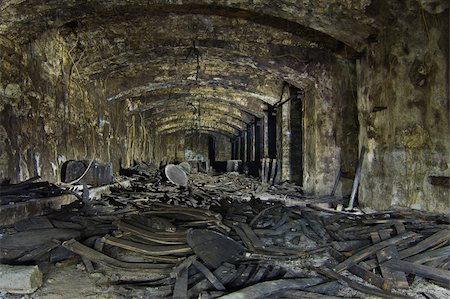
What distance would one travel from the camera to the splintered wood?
110 inches

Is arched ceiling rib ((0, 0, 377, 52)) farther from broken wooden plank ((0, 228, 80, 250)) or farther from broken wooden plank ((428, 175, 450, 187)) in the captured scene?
broken wooden plank ((0, 228, 80, 250))

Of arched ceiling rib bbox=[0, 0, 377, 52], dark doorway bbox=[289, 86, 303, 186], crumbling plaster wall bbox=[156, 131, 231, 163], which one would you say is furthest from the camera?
crumbling plaster wall bbox=[156, 131, 231, 163]

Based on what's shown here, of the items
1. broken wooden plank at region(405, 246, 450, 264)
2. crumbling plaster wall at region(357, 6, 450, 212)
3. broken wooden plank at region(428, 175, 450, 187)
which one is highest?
crumbling plaster wall at region(357, 6, 450, 212)

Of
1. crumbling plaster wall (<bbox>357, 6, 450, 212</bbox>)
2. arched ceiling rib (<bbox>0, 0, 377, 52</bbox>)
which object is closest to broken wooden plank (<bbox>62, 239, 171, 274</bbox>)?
arched ceiling rib (<bbox>0, 0, 377, 52</bbox>)

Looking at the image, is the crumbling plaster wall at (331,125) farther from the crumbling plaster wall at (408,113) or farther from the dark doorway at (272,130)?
the dark doorway at (272,130)

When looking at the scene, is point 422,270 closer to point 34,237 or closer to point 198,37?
point 34,237

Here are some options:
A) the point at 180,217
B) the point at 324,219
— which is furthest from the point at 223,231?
the point at 324,219

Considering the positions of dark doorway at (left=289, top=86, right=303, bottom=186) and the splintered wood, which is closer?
the splintered wood

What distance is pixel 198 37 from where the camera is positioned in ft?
25.2

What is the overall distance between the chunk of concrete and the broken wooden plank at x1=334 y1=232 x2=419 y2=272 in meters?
2.59

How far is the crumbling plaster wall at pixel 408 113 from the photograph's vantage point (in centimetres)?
472

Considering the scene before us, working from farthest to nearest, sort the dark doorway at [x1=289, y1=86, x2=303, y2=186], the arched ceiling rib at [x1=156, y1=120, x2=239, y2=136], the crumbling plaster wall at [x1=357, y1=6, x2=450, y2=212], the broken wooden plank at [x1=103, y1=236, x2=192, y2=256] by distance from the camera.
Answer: the arched ceiling rib at [x1=156, y1=120, x2=239, y2=136]
the dark doorway at [x1=289, y1=86, x2=303, y2=186]
the crumbling plaster wall at [x1=357, y1=6, x2=450, y2=212]
the broken wooden plank at [x1=103, y1=236, x2=192, y2=256]

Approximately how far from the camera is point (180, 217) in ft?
16.1

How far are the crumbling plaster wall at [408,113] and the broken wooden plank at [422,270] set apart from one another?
6.78ft
